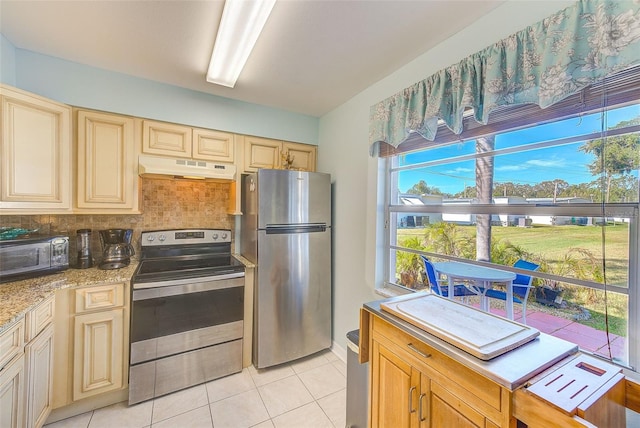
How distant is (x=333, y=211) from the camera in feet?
8.98

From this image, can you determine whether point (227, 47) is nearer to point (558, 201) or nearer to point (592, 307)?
point (558, 201)

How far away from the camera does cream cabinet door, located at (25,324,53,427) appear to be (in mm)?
1409

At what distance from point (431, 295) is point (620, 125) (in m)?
1.11

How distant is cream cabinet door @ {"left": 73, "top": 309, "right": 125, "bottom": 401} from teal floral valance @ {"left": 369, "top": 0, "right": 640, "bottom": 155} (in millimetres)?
2534

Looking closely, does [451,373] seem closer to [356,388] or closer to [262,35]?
[356,388]

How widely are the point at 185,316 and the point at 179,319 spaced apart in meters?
0.04

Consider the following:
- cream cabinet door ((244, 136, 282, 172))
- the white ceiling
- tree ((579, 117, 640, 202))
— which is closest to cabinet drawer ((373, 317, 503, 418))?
tree ((579, 117, 640, 202))

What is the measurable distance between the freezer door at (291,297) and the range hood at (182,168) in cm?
73

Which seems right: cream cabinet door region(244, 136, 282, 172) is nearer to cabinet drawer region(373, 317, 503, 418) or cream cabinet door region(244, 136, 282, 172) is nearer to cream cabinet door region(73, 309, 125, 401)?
cream cabinet door region(73, 309, 125, 401)

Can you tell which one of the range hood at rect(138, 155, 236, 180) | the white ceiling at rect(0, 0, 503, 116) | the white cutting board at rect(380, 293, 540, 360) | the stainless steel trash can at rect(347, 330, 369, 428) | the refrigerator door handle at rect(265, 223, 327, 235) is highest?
the white ceiling at rect(0, 0, 503, 116)

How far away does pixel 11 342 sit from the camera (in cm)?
125

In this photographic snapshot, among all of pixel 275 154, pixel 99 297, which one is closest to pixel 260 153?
pixel 275 154

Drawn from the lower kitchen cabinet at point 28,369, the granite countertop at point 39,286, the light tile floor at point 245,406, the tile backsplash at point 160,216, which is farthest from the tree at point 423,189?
the lower kitchen cabinet at point 28,369

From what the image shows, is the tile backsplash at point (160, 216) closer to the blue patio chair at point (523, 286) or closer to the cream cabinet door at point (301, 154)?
the cream cabinet door at point (301, 154)
